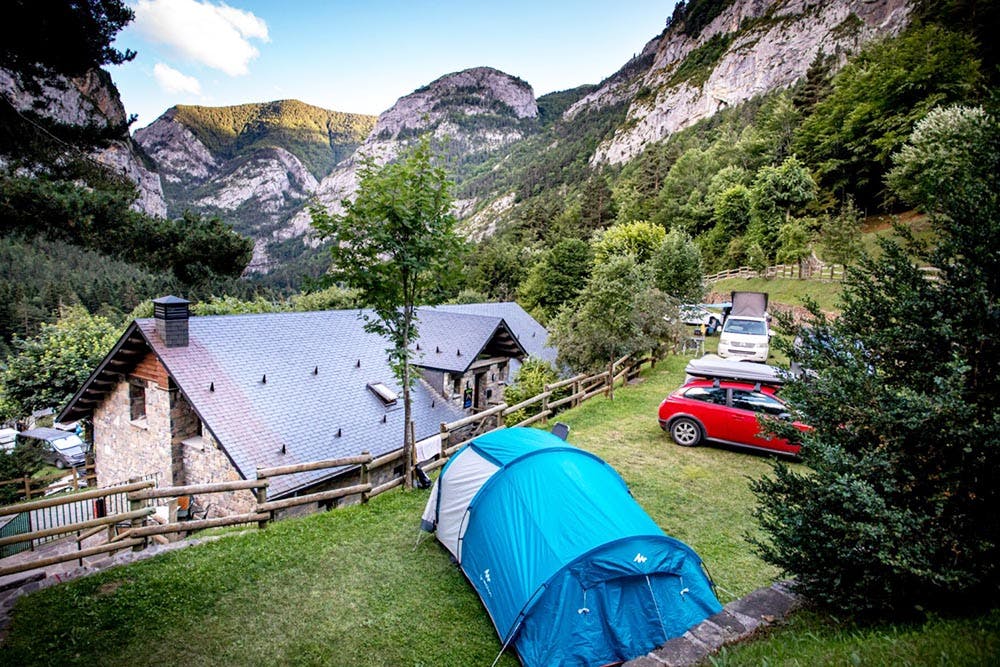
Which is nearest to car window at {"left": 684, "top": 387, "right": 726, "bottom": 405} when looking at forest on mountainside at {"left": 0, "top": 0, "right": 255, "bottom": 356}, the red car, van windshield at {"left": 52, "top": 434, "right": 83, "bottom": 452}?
the red car

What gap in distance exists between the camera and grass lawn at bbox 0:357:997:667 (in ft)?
13.1

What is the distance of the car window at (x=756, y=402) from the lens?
32.4 feet

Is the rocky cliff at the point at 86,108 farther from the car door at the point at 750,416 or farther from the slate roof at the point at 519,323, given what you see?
the slate roof at the point at 519,323

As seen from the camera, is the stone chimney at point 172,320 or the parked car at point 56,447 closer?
the stone chimney at point 172,320

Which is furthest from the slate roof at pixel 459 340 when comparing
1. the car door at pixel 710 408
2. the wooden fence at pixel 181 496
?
the car door at pixel 710 408

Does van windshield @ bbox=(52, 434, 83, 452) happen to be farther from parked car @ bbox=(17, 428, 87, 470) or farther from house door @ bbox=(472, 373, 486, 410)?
house door @ bbox=(472, 373, 486, 410)

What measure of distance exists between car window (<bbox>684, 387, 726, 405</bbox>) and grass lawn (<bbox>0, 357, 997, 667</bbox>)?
279 cm

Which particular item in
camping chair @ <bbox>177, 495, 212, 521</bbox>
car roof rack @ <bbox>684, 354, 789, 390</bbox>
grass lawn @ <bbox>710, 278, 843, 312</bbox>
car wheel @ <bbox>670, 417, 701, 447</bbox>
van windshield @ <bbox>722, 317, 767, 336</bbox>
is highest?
grass lawn @ <bbox>710, 278, 843, 312</bbox>

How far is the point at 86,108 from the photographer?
4902 millimetres

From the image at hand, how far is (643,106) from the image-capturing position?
122125 millimetres

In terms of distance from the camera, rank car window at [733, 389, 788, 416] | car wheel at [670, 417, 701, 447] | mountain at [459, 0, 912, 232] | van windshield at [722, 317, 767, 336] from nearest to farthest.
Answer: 1. car window at [733, 389, 788, 416]
2. car wheel at [670, 417, 701, 447]
3. van windshield at [722, 317, 767, 336]
4. mountain at [459, 0, 912, 232]

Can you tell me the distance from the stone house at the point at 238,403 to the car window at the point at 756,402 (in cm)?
1030

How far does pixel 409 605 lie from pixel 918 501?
549 cm

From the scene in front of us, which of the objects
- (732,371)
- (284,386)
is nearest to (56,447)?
(284,386)
